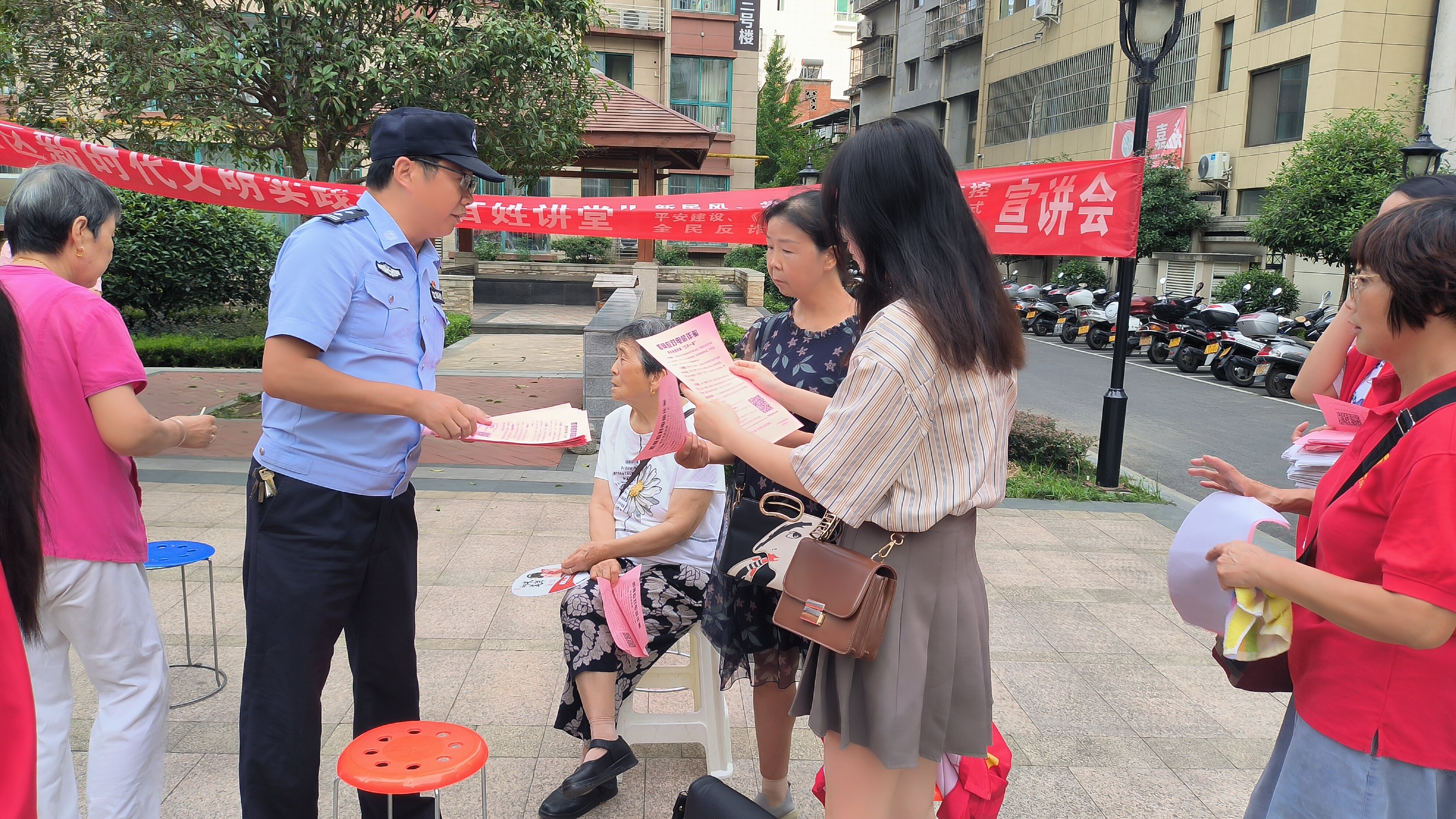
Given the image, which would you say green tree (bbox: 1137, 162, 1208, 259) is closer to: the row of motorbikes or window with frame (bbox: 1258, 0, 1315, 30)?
window with frame (bbox: 1258, 0, 1315, 30)

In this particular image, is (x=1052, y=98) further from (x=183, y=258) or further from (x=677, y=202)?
(x=677, y=202)

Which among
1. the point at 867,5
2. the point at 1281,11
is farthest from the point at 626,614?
the point at 867,5

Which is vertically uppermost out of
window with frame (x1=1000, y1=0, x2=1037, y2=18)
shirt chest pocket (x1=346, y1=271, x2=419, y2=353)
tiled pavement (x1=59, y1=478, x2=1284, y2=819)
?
window with frame (x1=1000, y1=0, x2=1037, y2=18)

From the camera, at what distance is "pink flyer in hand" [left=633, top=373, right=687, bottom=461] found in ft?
6.78

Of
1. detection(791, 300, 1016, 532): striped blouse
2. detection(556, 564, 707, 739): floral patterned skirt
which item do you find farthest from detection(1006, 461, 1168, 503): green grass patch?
detection(791, 300, 1016, 532): striped blouse

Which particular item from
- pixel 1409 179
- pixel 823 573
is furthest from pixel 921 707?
pixel 1409 179

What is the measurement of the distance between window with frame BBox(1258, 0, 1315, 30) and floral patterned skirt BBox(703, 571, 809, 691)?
22196mm

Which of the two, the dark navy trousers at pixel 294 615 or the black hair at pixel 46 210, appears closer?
the dark navy trousers at pixel 294 615

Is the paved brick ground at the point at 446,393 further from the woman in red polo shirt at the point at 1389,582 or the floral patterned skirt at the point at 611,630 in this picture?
the woman in red polo shirt at the point at 1389,582

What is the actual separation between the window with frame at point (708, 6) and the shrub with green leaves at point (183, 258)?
22.7m

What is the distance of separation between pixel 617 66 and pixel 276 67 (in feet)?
78.5

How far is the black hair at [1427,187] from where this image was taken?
7.60 feet

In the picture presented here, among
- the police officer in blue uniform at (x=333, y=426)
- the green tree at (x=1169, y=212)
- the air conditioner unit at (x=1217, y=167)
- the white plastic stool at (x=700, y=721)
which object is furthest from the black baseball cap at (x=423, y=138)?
the air conditioner unit at (x=1217, y=167)

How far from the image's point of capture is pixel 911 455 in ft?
5.29
